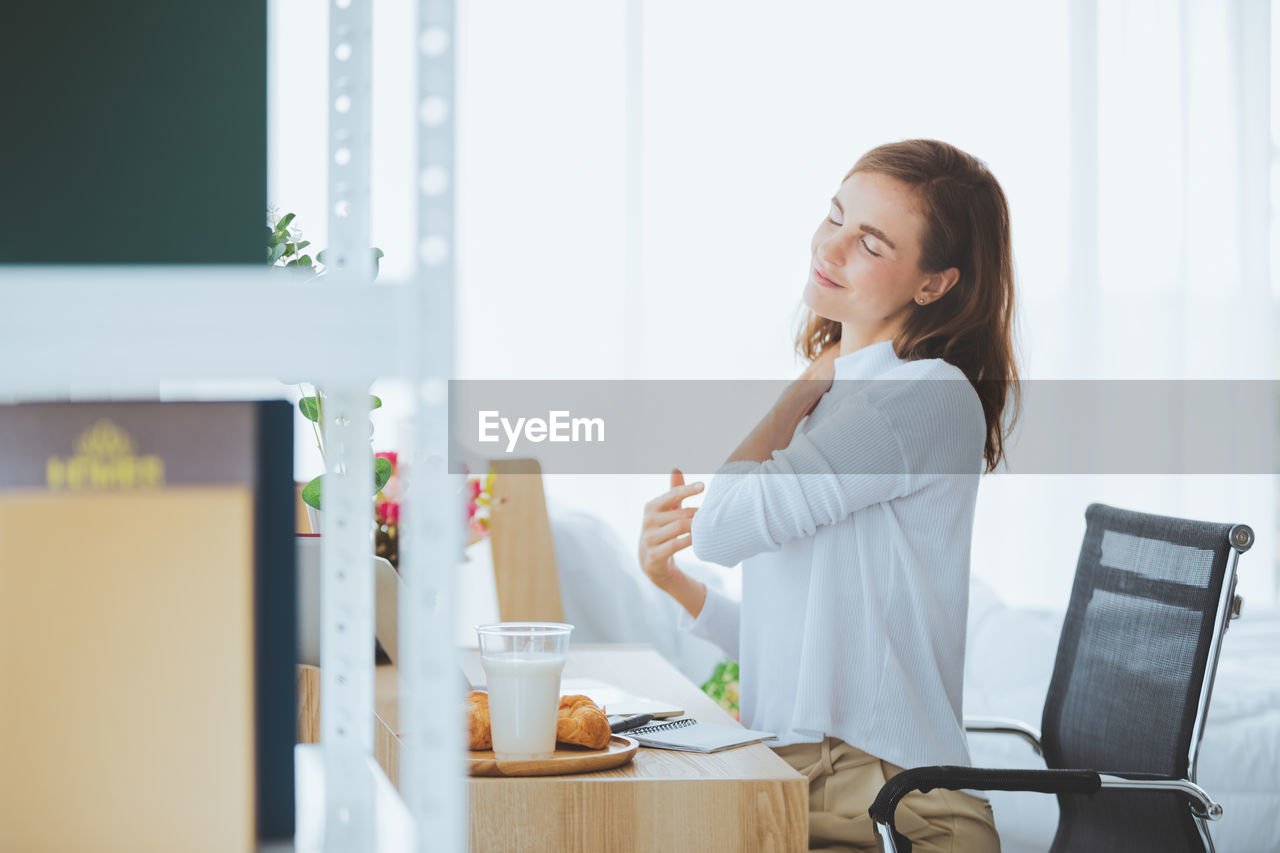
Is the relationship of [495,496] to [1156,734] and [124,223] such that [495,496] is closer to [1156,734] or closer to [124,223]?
[1156,734]

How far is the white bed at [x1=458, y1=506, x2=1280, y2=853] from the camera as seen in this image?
1889 millimetres

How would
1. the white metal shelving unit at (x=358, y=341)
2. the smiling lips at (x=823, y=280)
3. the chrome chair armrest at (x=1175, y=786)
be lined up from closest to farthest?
the white metal shelving unit at (x=358, y=341)
the chrome chair armrest at (x=1175, y=786)
the smiling lips at (x=823, y=280)

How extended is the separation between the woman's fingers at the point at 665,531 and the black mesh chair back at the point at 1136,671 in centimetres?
60

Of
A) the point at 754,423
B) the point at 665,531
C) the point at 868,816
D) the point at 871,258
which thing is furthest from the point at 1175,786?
the point at 754,423

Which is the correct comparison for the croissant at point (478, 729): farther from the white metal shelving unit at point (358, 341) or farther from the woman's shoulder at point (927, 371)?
the woman's shoulder at point (927, 371)

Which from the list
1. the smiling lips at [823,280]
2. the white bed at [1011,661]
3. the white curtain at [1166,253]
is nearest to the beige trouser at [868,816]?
the white bed at [1011,661]

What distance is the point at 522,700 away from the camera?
38.3 inches

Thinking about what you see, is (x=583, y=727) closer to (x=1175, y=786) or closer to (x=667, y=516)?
(x=1175, y=786)

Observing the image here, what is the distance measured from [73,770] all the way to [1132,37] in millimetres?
3975

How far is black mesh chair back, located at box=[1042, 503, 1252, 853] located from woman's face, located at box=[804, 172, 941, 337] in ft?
1.61

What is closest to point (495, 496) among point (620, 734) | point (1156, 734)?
point (620, 734)

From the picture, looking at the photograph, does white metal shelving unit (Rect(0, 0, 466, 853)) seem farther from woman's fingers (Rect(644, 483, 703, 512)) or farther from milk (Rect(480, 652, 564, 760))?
woman's fingers (Rect(644, 483, 703, 512))

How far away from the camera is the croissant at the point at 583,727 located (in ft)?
3.28

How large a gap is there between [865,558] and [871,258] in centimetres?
60
